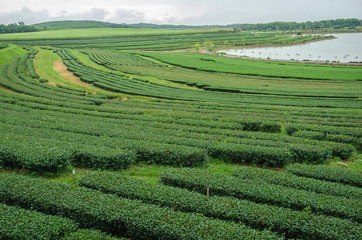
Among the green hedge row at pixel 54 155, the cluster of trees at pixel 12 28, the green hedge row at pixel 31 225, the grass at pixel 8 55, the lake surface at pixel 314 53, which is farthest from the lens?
the cluster of trees at pixel 12 28

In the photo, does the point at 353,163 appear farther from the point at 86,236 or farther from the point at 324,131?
the point at 86,236

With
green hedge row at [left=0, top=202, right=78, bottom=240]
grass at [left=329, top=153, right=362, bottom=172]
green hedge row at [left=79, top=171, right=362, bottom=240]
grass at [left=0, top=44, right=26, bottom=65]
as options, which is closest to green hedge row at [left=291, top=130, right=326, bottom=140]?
grass at [left=329, top=153, right=362, bottom=172]

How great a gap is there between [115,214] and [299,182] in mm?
8758

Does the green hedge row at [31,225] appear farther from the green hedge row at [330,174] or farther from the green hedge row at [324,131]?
the green hedge row at [324,131]

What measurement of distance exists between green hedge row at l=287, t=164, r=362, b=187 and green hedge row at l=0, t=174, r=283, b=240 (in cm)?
627

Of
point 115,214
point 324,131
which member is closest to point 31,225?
point 115,214

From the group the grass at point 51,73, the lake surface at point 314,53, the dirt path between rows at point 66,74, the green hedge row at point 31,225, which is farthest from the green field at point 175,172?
the lake surface at point 314,53

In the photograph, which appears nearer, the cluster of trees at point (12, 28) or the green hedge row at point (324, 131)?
the green hedge row at point (324, 131)

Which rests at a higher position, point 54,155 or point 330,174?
point 54,155

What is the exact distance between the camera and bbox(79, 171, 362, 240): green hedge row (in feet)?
30.0

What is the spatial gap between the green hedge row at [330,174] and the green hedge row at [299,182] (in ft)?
3.15

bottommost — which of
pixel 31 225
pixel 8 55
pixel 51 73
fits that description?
pixel 31 225

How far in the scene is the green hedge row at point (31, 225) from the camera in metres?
8.51

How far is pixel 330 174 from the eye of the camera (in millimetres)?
13516
